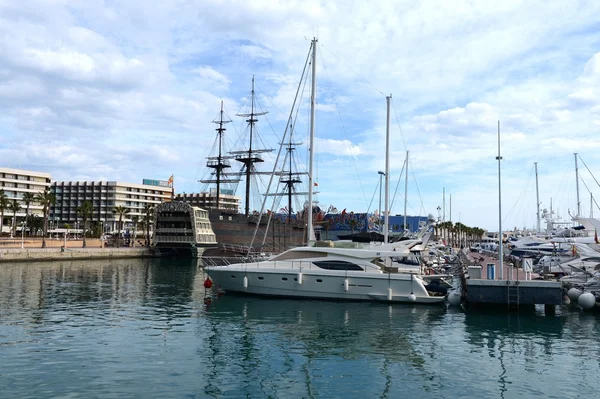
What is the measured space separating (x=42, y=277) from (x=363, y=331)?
33.7 metres

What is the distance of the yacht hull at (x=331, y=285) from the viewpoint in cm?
2878

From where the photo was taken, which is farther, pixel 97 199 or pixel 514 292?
pixel 97 199

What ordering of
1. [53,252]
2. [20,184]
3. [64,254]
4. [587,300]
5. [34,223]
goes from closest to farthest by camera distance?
[587,300], [53,252], [64,254], [34,223], [20,184]

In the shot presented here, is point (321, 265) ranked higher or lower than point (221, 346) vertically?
higher

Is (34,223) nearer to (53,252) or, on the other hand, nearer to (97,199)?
(97,199)

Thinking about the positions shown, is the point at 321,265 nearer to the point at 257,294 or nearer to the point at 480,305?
the point at 257,294

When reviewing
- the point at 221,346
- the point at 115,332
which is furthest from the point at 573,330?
the point at 115,332

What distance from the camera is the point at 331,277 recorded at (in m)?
29.5

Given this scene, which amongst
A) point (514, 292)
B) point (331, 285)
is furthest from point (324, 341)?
point (514, 292)

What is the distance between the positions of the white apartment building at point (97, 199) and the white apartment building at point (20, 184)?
27058 millimetres

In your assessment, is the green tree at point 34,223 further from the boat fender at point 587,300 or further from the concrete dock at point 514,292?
the boat fender at point 587,300

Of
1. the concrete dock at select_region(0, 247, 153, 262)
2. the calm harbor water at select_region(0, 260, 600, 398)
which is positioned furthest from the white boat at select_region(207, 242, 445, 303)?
the concrete dock at select_region(0, 247, 153, 262)

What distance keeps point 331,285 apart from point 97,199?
6188 inches

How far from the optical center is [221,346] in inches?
736
